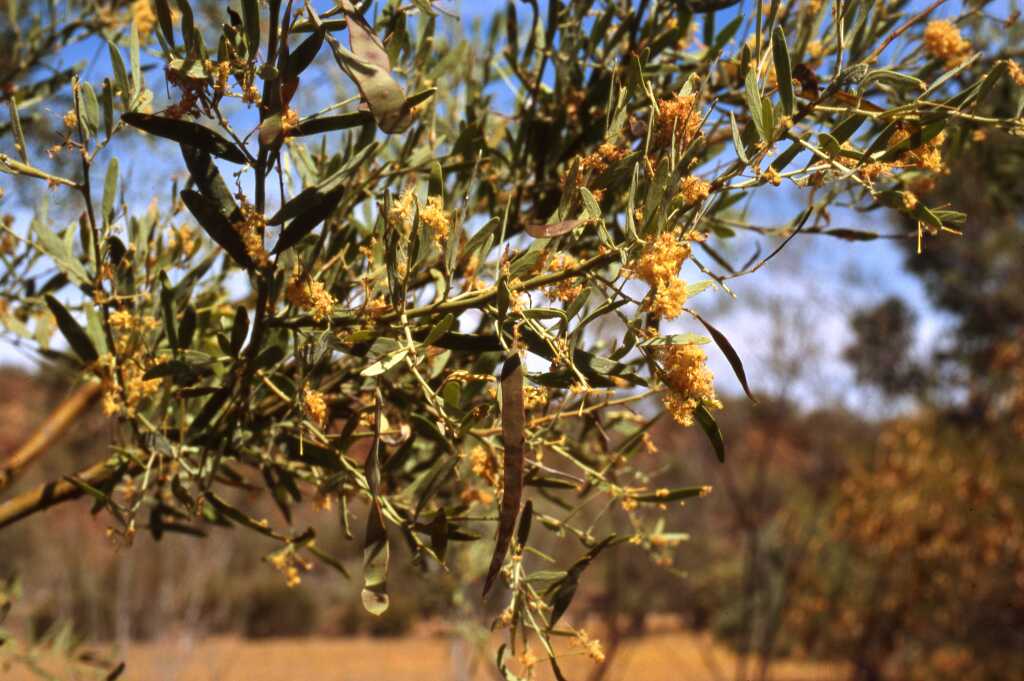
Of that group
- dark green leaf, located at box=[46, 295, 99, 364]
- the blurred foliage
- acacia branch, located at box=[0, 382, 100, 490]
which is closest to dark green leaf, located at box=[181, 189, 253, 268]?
the blurred foliage

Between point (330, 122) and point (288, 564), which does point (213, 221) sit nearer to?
point (330, 122)

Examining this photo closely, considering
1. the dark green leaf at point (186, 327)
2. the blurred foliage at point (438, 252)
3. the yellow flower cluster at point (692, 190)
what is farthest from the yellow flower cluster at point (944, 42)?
the dark green leaf at point (186, 327)

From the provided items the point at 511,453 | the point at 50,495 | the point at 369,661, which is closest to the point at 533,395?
the point at 511,453

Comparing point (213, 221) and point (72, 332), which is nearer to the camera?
point (213, 221)

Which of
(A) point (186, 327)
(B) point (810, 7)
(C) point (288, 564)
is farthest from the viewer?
(B) point (810, 7)

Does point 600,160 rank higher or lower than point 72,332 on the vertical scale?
higher

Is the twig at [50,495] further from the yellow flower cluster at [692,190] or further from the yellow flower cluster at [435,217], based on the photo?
→ the yellow flower cluster at [692,190]

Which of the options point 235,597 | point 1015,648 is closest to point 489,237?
point 1015,648

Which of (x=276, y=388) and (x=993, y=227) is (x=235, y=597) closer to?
(x=993, y=227)

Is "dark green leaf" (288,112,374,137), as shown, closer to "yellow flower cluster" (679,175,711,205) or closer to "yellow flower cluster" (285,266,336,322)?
"yellow flower cluster" (285,266,336,322)
